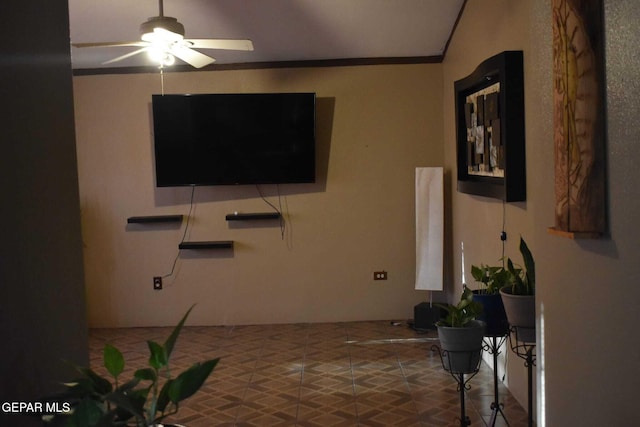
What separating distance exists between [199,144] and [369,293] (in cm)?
201

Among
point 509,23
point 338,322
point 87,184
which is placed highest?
point 509,23

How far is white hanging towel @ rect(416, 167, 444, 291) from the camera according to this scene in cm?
600

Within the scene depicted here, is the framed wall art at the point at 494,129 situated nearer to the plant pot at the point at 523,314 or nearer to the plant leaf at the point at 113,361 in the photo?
the plant pot at the point at 523,314

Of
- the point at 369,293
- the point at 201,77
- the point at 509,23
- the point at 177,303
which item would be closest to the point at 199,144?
the point at 201,77

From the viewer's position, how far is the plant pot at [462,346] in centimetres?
326

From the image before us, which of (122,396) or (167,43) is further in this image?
(167,43)

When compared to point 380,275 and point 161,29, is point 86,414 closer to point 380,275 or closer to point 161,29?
point 161,29

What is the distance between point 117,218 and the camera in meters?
6.44

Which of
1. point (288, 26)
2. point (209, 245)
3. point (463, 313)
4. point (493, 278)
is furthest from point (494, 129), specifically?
point (209, 245)

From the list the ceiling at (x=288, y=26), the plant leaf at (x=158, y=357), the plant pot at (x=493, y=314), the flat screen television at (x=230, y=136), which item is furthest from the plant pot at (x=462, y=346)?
the flat screen television at (x=230, y=136)

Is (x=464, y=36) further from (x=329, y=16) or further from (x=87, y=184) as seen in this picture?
(x=87, y=184)

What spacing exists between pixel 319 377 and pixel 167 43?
235 cm

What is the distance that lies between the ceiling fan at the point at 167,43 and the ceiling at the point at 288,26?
2.89ft

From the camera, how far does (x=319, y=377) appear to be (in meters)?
4.75
